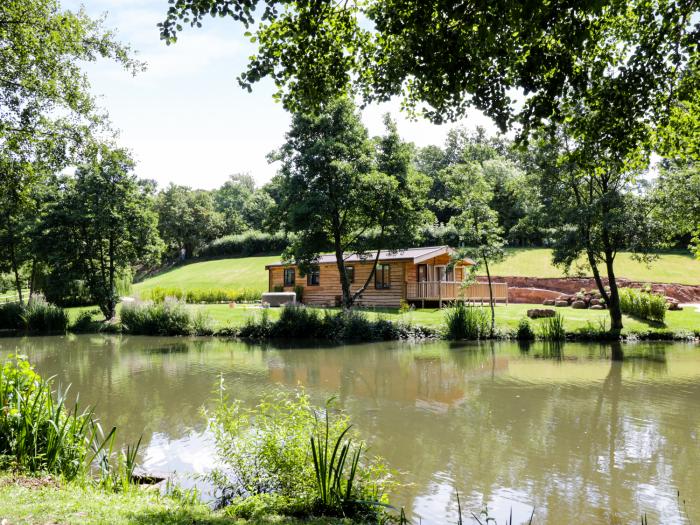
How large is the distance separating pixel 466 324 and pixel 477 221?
168 inches

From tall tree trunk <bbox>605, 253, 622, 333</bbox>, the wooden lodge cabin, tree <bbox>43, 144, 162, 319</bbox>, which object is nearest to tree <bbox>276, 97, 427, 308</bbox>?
A: the wooden lodge cabin

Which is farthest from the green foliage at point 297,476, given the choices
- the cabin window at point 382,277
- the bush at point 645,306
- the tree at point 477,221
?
the cabin window at point 382,277

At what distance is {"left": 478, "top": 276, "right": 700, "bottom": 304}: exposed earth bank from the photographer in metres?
30.6

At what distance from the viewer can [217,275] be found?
50469 mm

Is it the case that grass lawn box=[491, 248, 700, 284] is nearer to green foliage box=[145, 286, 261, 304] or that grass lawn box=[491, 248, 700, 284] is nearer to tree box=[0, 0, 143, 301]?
green foliage box=[145, 286, 261, 304]

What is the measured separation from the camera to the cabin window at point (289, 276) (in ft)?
121

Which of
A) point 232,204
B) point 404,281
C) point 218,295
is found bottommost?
point 218,295

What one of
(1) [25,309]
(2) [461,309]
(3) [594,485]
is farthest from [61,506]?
(1) [25,309]

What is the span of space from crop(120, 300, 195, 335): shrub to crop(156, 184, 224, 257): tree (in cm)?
3938

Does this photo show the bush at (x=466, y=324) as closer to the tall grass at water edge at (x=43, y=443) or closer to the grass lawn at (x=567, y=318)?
the grass lawn at (x=567, y=318)

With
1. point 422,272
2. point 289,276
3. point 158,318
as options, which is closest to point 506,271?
point 422,272

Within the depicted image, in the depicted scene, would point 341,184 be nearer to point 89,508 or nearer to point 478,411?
point 478,411

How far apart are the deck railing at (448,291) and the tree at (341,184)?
213 inches

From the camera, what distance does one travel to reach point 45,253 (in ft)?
95.5
